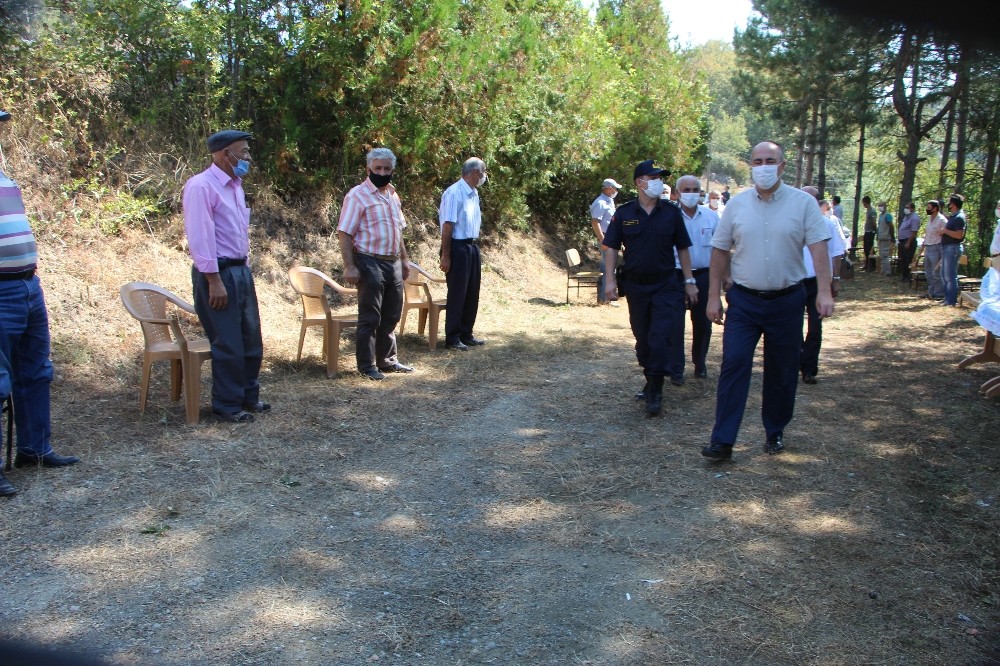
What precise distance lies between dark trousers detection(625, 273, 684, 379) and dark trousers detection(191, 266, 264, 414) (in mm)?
2981

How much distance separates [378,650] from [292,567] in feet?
2.86

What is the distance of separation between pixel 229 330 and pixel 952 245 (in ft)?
41.2

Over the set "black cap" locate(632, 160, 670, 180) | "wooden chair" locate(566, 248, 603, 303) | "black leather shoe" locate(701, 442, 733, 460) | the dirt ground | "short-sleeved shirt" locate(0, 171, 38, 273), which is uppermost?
"black cap" locate(632, 160, 670, 180)

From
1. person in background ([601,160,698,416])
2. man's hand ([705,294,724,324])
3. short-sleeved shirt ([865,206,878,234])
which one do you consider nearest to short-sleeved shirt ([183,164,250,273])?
person in background ([601,160,698,416])

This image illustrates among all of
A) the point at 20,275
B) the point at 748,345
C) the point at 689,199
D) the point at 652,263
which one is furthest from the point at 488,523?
the point at 689,199

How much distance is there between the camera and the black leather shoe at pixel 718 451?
5582 mm

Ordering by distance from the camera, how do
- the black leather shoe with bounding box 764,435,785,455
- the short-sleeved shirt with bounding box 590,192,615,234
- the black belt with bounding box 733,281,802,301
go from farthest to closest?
1. the short-sleeved shirt with bounding box 590,192,615,234
2. the black leather shoe with bounding box 764,435,785,455
3. the black belt with bounding box 733,281,802,301

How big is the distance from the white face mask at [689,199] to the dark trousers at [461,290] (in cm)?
243

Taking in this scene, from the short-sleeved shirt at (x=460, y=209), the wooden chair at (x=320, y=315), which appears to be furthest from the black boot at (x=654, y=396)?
the short-sleeved shirt at (x=460, y=209)

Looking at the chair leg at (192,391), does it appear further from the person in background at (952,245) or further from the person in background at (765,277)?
the person in background at (952,245)

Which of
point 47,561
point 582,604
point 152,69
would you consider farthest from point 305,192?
point 582,604

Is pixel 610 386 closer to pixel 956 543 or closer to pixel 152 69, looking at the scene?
pixel 956 543

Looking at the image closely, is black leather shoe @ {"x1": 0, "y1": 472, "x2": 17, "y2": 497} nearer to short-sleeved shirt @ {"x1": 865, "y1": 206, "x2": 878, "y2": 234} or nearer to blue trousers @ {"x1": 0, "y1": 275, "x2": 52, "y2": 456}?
blue trousers @ {"x1": 0, "y1": 275, "x2": 52, "y2": 456}

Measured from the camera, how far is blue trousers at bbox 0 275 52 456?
16.3 ft
